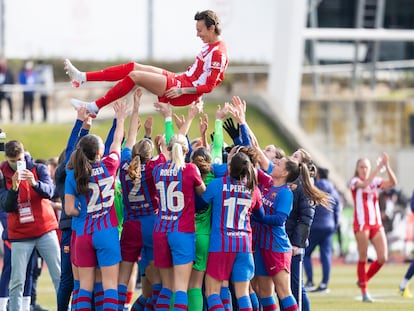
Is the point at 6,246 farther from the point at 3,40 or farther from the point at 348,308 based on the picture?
the point at 3,40

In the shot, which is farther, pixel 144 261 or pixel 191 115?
pixel 144 261

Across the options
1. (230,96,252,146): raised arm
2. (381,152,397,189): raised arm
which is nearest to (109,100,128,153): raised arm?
(230,96,252,146): raised arm

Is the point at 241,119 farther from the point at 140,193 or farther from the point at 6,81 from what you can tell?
the point at 6,81

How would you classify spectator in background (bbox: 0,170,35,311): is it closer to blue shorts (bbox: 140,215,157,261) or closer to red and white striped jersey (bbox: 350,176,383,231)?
blue shorts (bbox: 140,215,157,261)

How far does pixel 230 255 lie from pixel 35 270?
451 centimetres

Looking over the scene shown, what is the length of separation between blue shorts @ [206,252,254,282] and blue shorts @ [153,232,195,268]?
0.74 ft

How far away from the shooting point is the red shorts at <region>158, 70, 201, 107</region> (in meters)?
12.1

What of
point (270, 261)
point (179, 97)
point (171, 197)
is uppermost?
point (179, 97)

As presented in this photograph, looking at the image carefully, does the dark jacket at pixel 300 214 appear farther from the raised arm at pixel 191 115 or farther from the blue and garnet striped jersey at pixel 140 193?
the blue and garnet striped jersey at pixel 140 193

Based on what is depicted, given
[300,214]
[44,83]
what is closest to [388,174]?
[300,214]

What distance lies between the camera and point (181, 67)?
1325 inches

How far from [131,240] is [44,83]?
60.1ft

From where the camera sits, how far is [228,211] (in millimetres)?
11602

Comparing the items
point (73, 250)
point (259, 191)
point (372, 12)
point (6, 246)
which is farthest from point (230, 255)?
point (372, 12)
